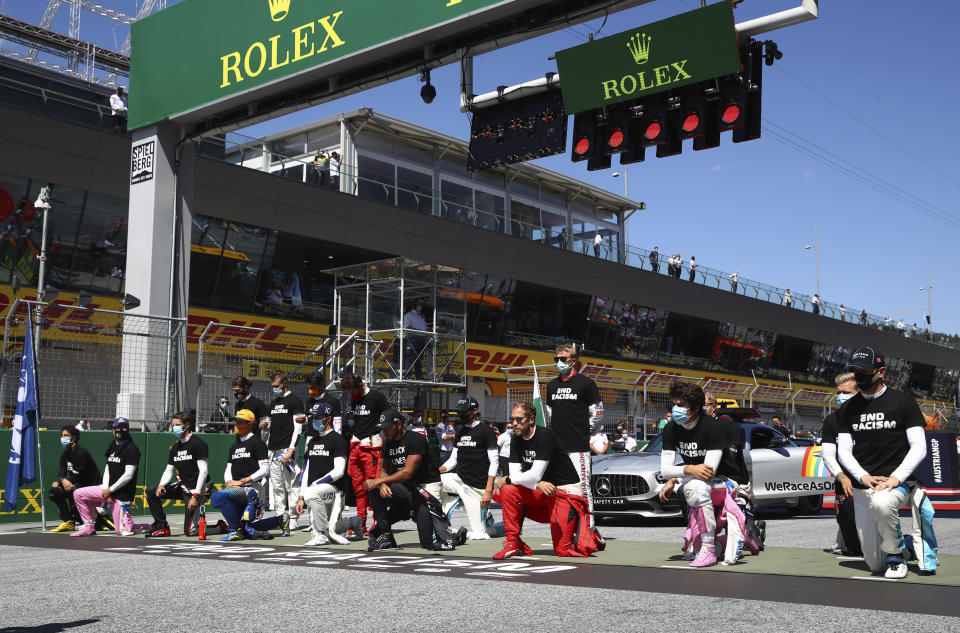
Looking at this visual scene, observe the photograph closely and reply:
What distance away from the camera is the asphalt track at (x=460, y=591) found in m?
5.66

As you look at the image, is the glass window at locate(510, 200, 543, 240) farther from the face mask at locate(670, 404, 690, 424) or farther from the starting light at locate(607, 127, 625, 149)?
the face mask at locate(670, 404, 690, 424)

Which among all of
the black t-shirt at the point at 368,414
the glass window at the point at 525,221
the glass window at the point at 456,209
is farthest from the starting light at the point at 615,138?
the glass window at the point at 525,221

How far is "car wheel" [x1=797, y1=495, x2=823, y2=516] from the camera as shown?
15.9m

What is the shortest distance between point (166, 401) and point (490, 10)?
866 centimetres

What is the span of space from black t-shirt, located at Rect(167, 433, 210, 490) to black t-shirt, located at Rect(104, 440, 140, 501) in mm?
713

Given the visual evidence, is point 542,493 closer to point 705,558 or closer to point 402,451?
point 705,558

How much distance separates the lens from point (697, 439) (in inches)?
340

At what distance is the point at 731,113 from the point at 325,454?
6900mm

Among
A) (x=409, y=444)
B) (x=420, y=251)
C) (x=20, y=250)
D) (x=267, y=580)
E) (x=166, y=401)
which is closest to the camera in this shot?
(x=267, y=580)

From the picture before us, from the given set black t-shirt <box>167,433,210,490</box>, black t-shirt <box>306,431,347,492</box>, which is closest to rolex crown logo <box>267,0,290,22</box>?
black t-shirt <box>167,433,210,490</box>

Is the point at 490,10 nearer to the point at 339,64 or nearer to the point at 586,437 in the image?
the point at 339,64

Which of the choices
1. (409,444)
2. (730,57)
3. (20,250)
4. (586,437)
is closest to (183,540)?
(409,444)

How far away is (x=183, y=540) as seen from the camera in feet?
39.2

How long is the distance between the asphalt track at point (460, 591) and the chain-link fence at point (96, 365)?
4574mm
